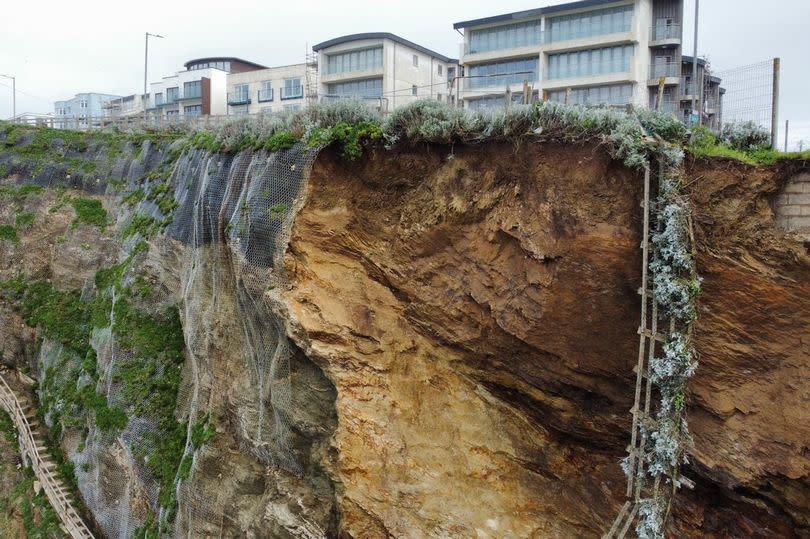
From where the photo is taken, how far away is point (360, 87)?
33406mm

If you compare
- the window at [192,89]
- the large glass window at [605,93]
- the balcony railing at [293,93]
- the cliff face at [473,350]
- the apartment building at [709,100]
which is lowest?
the cliff face at [473,350]

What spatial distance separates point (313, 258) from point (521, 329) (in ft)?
11.8

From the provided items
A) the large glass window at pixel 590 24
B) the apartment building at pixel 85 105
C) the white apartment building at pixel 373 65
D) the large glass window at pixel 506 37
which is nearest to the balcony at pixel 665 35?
the large glass window at pixel 590 24

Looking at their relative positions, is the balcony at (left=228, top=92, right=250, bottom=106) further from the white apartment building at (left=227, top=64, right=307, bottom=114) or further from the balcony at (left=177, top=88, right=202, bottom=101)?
the balcony at (left=177, top=88, right=202, bottom=101)

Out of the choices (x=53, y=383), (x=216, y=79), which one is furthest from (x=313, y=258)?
(x=216, y=79)

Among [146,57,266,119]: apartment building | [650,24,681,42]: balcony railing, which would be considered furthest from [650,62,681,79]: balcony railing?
[146,57,266,119]: apartment building

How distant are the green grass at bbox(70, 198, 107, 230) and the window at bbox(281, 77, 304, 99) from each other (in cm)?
1901

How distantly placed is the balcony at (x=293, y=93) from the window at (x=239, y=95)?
112 inches

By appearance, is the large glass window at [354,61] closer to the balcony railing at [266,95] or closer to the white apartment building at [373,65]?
the white apartment building at [373,65]

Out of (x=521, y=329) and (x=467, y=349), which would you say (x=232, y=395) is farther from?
(x=521, y=329)

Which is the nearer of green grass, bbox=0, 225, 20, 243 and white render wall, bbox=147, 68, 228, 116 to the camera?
green grass, bbox=0, 225, 20, 243

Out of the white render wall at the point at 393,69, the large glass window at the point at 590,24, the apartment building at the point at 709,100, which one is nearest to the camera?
the apartment building at the point at 709,100

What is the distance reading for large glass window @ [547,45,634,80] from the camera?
85.3ft

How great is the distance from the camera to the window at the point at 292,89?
3708 cm
